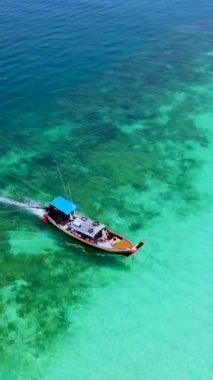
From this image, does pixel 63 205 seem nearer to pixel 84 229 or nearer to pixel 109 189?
pixel 84 229

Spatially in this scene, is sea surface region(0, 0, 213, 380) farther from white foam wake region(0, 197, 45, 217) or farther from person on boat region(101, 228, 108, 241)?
person on boat region(101, 228, 108, 241)

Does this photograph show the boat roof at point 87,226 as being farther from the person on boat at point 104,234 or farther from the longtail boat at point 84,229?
the person on boat at point 104,234

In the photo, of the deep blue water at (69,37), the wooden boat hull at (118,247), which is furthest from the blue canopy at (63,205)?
the deep blue water at (69,37)

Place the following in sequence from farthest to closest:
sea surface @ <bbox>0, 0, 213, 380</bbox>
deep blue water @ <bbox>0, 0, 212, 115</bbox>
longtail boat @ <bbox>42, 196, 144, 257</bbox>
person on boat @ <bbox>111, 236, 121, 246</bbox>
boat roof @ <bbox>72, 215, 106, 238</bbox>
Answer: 1. deep blue water @ <bbox>0, 0, 212, 115</bbox>
2. boat roof @ <bbox>72, 215, 106, 238</bbox>
3. person on boat @ <bbox>111, 236, 121, 246</bbox>
4. longtail boat @ <bbox>42, 196, 144, 257</bbox>
5. sea surface @ <bbox>0, 0, 213, 380</bbox>

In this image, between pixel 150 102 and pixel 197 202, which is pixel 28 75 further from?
pixel 197 202

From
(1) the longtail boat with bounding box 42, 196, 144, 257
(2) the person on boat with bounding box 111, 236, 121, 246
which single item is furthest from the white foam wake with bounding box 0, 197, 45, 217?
(2) the person on boat with bounding box 111, 236, 121, 246

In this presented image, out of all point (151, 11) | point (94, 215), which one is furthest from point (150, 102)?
point (151, 11)

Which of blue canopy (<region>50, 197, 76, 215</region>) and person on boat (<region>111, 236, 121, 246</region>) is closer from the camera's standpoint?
person on boat (<region>111, 236, 121, 246</region>)
